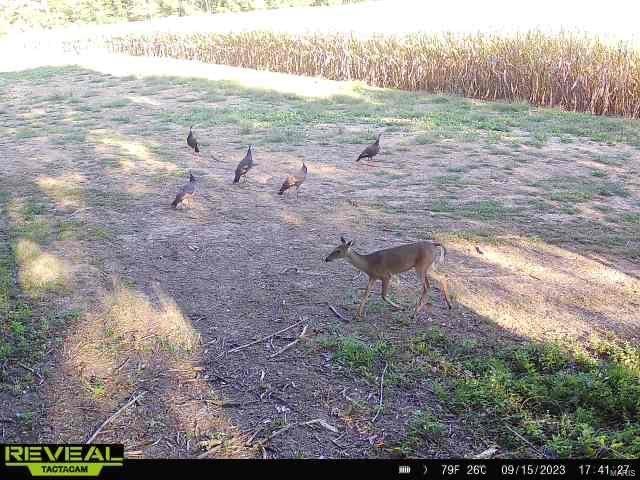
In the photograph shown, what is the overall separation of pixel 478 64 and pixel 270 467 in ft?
44.9

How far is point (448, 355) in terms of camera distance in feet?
14.4

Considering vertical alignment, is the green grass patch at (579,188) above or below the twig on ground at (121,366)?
below

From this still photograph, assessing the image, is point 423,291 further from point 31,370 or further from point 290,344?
point 31,370

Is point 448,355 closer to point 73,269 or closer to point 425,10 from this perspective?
point 73,269

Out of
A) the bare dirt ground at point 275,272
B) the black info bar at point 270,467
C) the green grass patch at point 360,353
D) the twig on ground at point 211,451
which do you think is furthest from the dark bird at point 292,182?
the black info bar at point 270,467

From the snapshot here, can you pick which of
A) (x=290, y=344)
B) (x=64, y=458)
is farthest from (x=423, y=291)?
(x=64, y=458)

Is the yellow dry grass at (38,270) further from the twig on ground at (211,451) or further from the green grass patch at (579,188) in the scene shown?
the green grass patch at (579,188)

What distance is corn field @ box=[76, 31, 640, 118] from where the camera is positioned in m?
13.1

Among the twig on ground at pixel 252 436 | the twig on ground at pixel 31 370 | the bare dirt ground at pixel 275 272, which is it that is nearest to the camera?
the twig on ground at pixel 252 436

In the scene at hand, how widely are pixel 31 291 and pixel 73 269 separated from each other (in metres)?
0.48

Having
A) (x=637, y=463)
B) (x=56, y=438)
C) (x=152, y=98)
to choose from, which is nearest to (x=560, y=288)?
(x=637, y=463)

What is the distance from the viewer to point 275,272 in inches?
227

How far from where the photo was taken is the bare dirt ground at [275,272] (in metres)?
3.80

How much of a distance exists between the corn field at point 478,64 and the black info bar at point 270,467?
11497 millimetres
